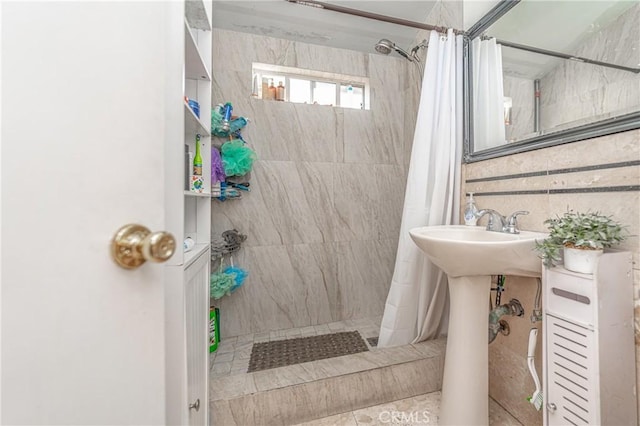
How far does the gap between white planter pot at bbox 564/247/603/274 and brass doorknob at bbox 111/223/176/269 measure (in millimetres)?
1077

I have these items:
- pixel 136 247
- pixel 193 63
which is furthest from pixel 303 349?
pixel 193 63

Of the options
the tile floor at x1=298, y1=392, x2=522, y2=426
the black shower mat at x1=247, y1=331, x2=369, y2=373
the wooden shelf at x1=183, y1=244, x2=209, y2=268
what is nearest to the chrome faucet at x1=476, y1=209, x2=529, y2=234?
the tile floor at x1=298, y1=392, x2=522, y2=426

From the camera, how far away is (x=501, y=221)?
1.23 m

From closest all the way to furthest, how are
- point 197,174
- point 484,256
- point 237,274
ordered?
point 484,256
point 197,174
point 237,274

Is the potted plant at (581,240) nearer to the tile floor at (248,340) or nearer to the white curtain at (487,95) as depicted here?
the white curtain at (487,95)

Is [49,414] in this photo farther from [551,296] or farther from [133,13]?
[551,296]

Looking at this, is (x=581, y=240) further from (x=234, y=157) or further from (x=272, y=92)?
(x=272, y=92)

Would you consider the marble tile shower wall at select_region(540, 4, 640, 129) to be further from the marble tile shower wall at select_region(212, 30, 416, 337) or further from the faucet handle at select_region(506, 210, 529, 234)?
the marble tile shower wall at select_region(212, 30, 416, 337)

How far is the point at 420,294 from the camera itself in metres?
1.54

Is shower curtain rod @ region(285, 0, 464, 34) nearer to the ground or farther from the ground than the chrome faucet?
farther from the ground

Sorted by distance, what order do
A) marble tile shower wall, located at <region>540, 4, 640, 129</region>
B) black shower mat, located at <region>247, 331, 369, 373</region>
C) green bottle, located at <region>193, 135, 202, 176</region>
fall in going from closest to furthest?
marble tile shower wall, located at <region>540, 4, 640, 129</region> < green bottle, located at <region>193, 135, 202, 176</region> < black shower mat, located at <region>247, 331, 369, 373</region>

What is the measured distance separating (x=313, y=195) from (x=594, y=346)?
1.62m

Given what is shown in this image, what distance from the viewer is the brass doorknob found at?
338mm

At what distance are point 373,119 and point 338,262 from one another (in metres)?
1.21
